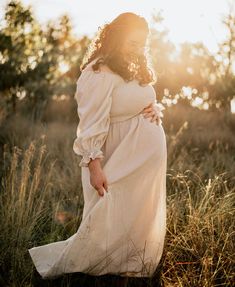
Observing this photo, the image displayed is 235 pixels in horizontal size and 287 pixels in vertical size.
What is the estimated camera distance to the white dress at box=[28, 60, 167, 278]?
2.88 m

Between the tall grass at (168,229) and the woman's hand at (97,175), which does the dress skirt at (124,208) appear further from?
the tall grass at (168,229)

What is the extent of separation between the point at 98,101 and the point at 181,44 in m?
13.9

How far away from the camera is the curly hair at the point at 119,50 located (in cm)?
292

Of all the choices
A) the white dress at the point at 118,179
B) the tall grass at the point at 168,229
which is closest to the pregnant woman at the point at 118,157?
the white dress at the point at 118,179

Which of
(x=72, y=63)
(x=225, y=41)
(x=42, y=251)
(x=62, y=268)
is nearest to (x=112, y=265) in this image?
(x=62, y=268)

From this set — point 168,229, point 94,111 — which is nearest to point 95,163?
point 94,111

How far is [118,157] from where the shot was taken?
299cm

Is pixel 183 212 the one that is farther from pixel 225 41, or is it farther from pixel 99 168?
pixel 225 41

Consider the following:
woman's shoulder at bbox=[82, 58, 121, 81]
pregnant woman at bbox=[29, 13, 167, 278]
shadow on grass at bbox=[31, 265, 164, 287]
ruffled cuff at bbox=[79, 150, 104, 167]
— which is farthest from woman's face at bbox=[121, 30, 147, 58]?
shadow on grass at bbox=[31, 265, 164, 287]

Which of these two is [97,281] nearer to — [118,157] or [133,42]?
[118,157]

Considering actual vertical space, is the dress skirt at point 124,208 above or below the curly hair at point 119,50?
below

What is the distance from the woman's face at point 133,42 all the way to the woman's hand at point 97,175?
0.73 metres

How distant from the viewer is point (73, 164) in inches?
237

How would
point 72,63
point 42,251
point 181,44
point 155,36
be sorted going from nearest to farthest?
point 42,251, point 155,36, point 181,44, point 72,63
